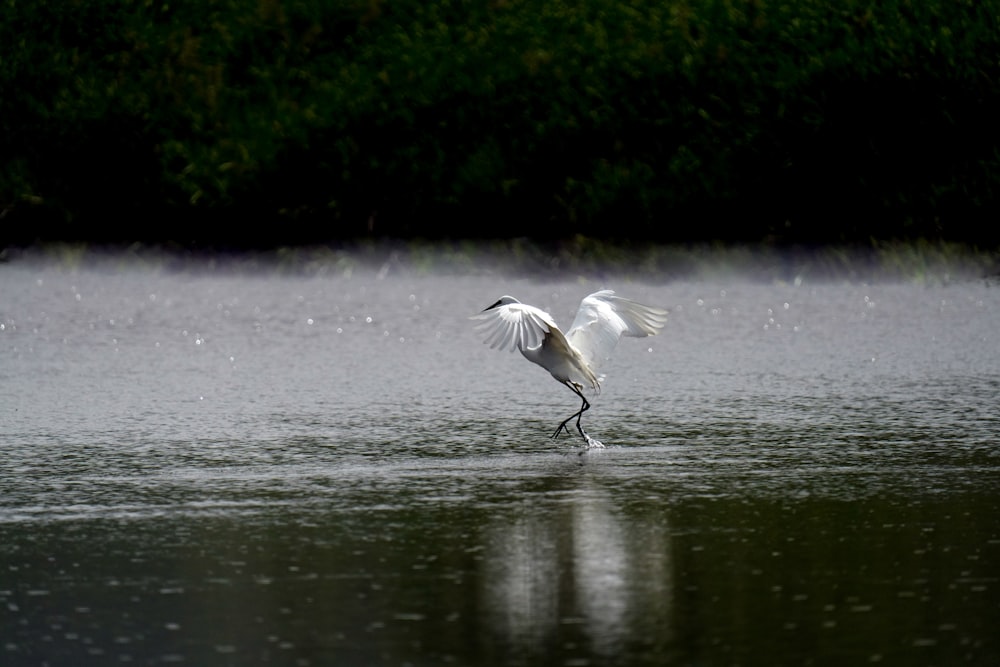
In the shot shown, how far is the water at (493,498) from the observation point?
5562mm

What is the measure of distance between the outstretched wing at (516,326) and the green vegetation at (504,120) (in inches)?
397

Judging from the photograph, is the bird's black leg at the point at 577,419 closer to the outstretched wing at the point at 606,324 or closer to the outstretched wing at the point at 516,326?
the outstretched wing at the point at 606,324

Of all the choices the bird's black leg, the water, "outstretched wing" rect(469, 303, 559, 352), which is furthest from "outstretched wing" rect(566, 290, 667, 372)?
"outstretched wing" rect(469, 303, 559, 352)

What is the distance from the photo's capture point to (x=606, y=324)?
9.50 m

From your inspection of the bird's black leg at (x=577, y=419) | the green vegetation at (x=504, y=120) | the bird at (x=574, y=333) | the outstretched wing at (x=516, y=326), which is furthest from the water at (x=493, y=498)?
the green vegetation at (x=504, y=120)

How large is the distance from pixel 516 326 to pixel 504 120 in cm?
1142

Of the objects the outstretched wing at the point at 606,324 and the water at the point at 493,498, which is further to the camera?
the outstretched wing at the point at 606,324

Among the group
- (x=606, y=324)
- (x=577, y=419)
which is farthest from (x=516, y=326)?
(x=606, y=324)

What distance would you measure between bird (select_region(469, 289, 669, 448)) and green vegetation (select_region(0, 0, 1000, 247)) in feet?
30.2

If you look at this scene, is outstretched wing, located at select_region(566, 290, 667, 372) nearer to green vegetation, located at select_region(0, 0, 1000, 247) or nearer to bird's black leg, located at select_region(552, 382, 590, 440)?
bird's black leg, located at select_region(552, 382, 590, 440)

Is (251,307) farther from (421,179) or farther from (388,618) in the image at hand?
(388,618)

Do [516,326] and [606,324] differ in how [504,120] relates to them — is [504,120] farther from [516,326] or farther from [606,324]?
[516,326]

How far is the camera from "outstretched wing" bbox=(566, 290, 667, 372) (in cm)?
943

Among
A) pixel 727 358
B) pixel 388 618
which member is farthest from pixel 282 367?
pixel 388 618
